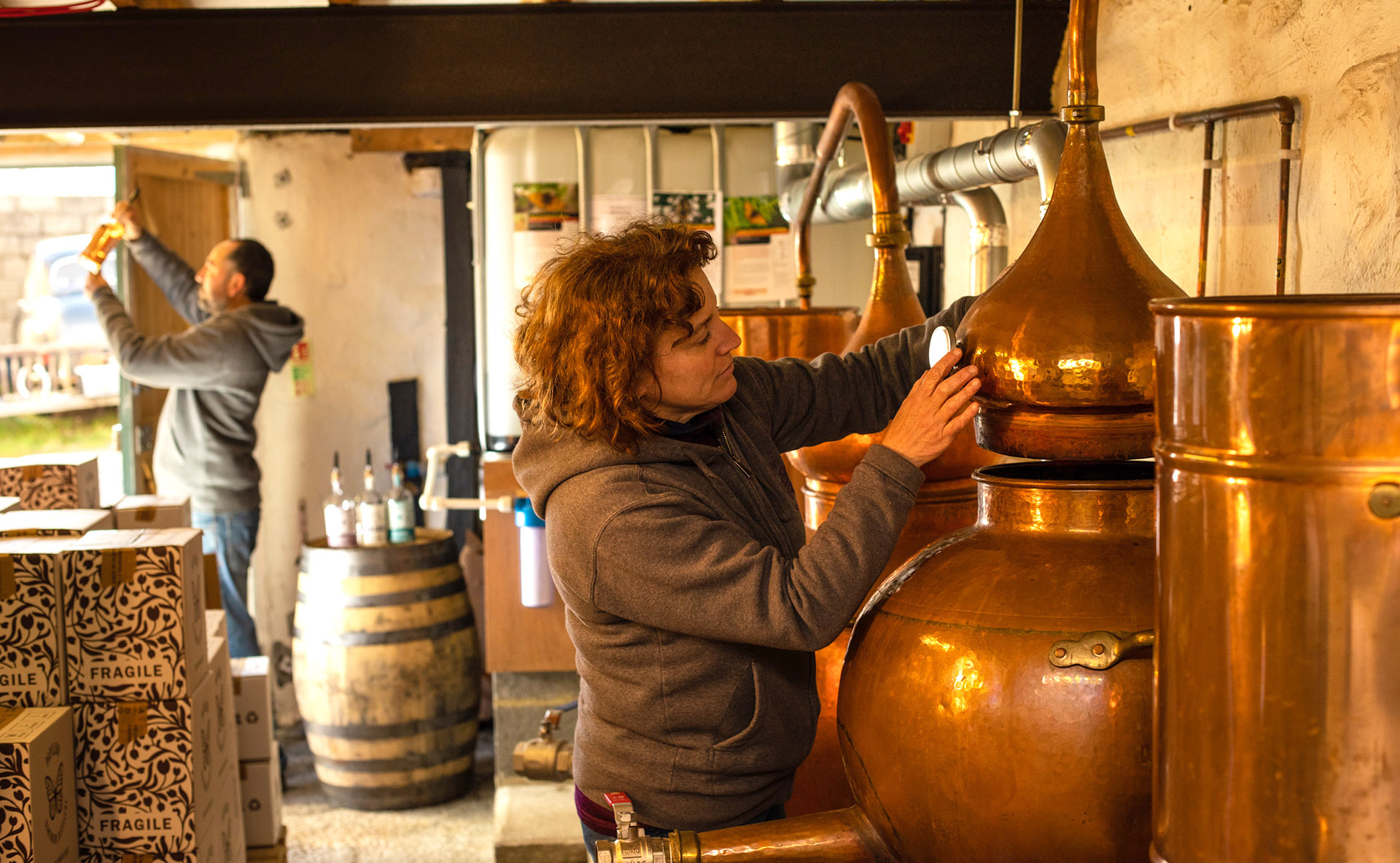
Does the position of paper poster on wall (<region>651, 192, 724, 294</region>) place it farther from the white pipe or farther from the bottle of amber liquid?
the bottle of amber liquid

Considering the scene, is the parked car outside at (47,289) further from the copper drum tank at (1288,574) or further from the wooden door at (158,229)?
the copper drum tank at (1288,574)

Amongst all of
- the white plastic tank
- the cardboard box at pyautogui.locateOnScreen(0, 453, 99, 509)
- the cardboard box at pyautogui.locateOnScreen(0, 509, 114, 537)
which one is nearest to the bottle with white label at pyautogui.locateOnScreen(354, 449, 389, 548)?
the white plastic tank

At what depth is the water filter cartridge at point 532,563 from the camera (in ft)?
11.3

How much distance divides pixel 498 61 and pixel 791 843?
155cm

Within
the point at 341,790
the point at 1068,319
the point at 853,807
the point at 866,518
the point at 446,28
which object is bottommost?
the point at 341,790

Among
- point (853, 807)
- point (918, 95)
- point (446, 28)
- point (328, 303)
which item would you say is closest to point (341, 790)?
point (328, 303)

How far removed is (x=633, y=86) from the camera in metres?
2.17

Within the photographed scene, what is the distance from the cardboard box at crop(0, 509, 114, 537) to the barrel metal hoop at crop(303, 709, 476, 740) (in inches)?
63.4

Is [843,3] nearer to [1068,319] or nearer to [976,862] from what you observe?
[1068,319]

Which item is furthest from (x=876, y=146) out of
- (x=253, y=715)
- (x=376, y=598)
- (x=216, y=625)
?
(x=376, y=598)

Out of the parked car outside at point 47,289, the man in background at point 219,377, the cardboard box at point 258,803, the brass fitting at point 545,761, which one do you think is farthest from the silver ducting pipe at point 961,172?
the parked car outside at point 47,289

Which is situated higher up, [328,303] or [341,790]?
[328,303]

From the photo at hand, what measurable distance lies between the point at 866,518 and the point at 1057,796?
1.10 ft

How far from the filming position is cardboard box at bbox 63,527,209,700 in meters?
1.94
